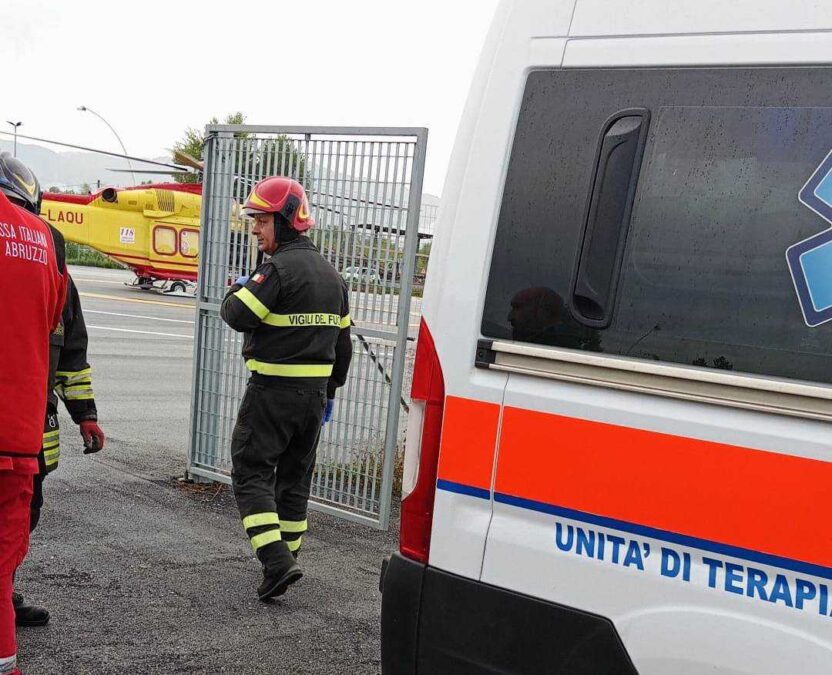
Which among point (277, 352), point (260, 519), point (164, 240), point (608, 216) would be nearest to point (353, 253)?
point (277, 352)

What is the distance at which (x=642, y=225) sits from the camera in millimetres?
2180

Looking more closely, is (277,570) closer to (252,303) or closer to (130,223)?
(252,303)

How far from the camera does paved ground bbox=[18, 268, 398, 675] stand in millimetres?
3895

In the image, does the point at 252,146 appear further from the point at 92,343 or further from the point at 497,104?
the point at 92,343

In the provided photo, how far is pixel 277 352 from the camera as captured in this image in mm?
4559

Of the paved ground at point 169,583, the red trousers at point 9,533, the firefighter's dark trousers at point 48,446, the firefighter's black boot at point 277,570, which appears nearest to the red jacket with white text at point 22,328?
the red trousers at point 9,533

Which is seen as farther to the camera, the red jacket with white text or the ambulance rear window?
the red jacket with white text

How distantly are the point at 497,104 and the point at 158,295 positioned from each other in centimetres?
2837

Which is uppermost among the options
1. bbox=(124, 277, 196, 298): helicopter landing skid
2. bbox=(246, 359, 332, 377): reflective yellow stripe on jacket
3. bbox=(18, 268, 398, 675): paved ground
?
bbox=(246, 359, 332, 377): reflective yellow stripe on jacket

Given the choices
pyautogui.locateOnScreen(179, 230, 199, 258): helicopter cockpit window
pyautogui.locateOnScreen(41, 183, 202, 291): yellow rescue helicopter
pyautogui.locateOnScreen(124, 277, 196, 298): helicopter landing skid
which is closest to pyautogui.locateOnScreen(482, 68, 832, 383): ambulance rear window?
pyautogui.locateOnScreen(41, 183, 202, 291): yellow rescue helicopter

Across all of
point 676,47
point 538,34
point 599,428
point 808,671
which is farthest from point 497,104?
point 808,671

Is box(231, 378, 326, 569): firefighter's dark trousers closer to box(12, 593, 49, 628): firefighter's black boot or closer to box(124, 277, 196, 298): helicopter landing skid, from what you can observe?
box(12, 593, 49, 628): firefighter's black boot

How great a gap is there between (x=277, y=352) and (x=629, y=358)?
267 centimetres

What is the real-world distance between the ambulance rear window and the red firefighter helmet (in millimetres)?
2448
